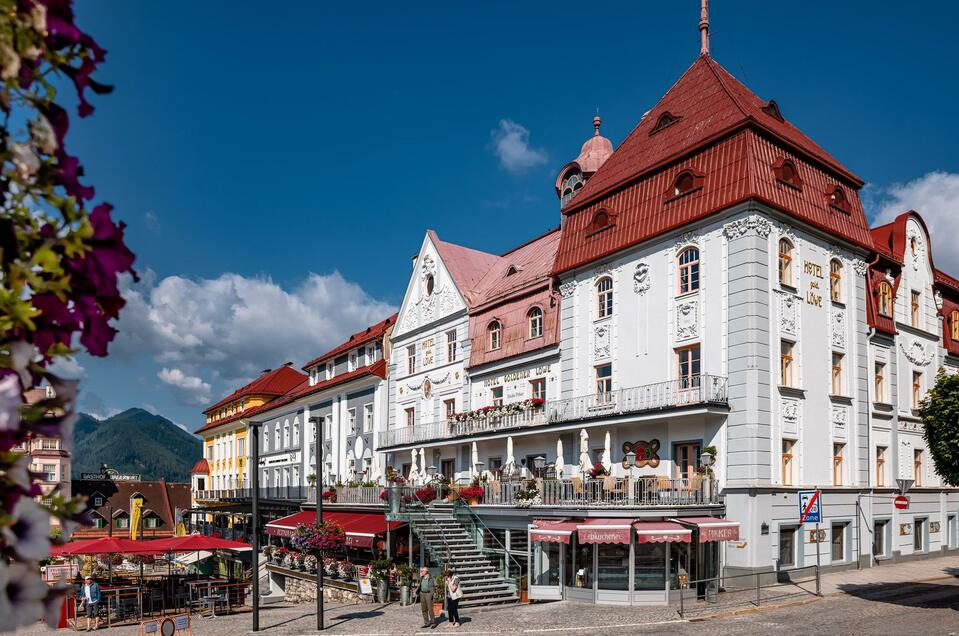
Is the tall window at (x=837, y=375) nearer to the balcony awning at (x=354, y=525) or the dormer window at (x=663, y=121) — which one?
the dormer window at (x=663, y=121)

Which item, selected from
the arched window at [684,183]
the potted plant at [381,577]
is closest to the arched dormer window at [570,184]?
the arched window at [684,183]

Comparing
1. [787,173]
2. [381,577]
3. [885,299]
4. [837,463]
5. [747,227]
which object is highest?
[787,173]

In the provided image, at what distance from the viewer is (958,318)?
131ft

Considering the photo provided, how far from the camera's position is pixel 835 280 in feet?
102

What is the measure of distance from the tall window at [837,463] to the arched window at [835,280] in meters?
5.27

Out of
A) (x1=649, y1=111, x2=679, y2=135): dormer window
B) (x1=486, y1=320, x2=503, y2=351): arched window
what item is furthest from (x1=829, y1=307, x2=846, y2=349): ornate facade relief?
Result: (x1=486, y1=320, x2=503, y2=351): arched window

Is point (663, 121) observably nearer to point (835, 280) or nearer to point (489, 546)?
point (835, 280)

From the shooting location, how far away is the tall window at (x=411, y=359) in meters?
46.8

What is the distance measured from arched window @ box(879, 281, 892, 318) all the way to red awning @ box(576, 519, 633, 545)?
1558 centimetres

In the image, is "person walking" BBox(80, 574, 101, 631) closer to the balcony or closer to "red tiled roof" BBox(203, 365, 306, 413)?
the balcony

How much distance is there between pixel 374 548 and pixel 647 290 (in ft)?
51.2

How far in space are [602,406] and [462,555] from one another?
742 centimetres

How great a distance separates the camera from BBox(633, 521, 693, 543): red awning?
78.4 feet

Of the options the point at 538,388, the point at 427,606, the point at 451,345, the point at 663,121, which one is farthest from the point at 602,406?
the point at 451,345
